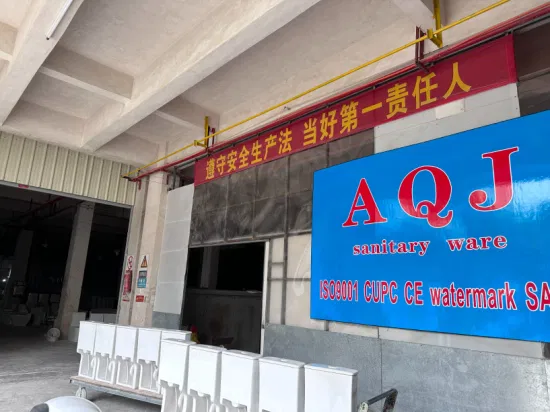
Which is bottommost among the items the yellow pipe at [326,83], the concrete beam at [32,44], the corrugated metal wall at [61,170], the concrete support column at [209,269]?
the concrete support column at [209,269]

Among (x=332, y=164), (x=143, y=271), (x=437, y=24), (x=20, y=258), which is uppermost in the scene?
(x=437, y=24)

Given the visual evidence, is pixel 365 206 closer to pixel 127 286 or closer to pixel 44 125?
pixel 127 286

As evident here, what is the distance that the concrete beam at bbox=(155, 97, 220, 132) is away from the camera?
672cm

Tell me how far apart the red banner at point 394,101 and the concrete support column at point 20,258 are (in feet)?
58.0

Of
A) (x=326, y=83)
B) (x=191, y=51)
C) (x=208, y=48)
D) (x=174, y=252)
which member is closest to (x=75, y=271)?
(x=174, y=252)

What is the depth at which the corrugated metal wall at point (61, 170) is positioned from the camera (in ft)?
23.7

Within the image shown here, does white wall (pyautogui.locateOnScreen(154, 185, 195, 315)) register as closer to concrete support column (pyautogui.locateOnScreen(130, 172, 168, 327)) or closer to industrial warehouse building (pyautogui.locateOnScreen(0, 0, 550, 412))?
industrial warehouse building (pyautogui.locateOnScreen(0, 0, 550, 412))

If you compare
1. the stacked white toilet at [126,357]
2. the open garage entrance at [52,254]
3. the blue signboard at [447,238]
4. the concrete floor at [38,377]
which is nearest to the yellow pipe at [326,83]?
the blue signboard at [447,238]

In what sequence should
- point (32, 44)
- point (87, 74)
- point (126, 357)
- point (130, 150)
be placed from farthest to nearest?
point (130, 150), point (87, 74), point (126, 357), point (32, 44)

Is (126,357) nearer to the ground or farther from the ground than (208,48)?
nearer to the ground

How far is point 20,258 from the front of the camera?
18.9 m

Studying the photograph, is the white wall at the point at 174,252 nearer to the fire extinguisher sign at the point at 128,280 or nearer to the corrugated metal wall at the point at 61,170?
the fire extinguisher sign at the point at 128,280

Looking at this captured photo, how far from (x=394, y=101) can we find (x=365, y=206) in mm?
1340

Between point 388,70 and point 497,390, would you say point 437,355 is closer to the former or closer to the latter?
point 497,390
